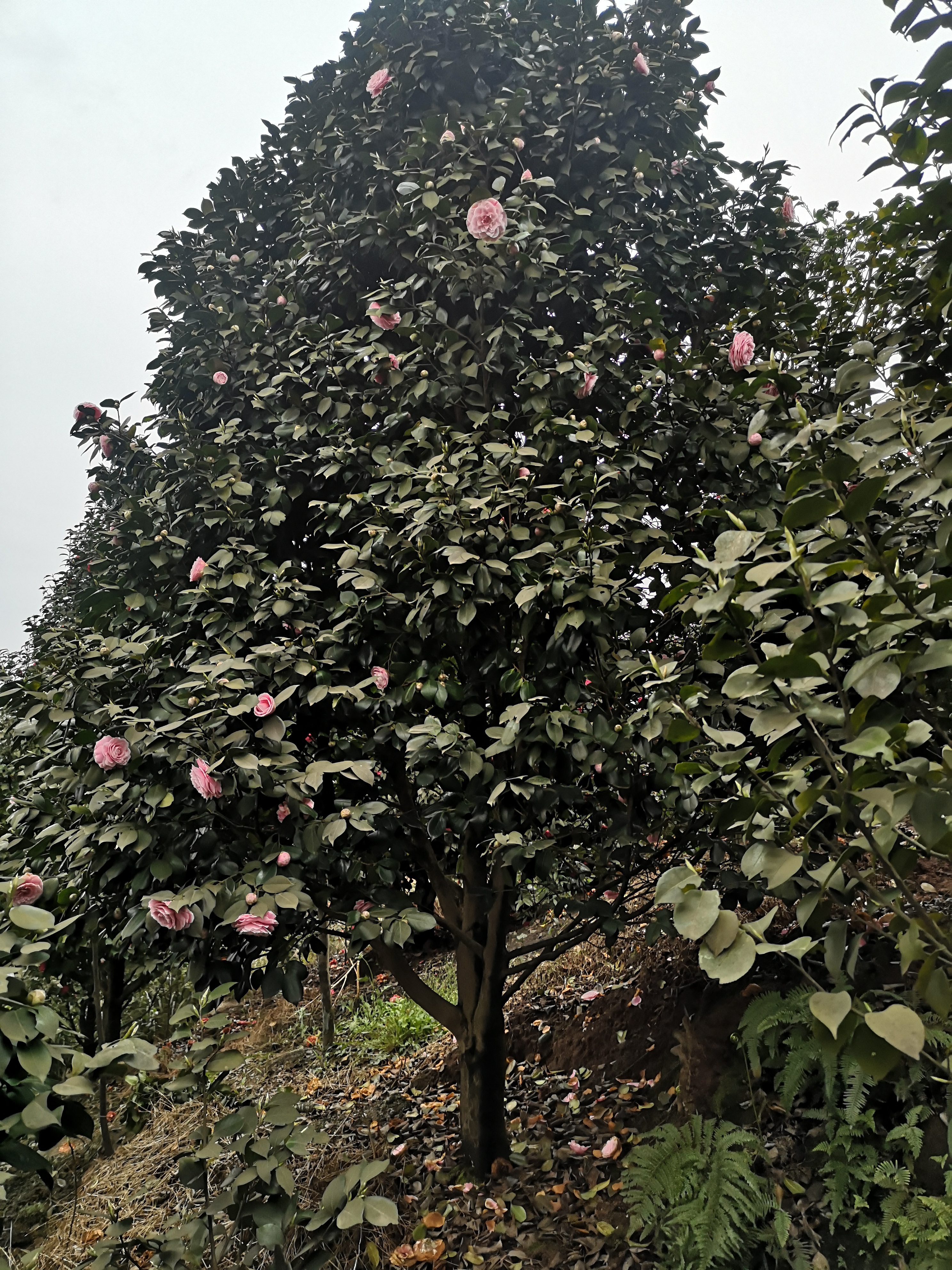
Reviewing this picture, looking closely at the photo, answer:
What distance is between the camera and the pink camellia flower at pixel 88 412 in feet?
8.44

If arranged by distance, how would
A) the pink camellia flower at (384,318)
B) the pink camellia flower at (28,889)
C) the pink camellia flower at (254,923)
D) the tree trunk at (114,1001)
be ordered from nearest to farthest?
the pink camellia flower at (28,889), the pink camellia flower at (254,923), the pink camellia flower at (384,318), the tree trunk at (114,1001)

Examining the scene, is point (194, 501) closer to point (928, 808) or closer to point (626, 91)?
point (626, 91)

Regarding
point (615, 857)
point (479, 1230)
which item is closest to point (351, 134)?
point (615, 857)

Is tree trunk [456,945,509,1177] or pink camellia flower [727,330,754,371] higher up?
pink camellia flower [727,330,754,371]

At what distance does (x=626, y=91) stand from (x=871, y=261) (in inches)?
61.6

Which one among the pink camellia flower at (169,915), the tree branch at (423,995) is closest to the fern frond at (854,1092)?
the tree branch at (423,995)

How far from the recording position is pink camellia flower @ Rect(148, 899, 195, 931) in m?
1.70

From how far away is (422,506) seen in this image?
6.57ft

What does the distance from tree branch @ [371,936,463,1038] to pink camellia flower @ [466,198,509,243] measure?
2.30 meters

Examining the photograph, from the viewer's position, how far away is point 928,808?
0.69 meters

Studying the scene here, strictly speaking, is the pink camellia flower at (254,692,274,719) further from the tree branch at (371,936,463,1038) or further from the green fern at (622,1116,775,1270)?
the green fern at (622,1116,775,1270)

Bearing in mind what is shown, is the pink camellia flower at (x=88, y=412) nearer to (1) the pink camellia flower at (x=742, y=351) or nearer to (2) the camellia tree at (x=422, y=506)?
(2) the camellia tree at (x=422, y=506)

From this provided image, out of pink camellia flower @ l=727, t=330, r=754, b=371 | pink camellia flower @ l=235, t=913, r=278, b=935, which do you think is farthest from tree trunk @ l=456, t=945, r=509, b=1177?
pink camellia flower @ l=727, t=330, r=754, b=371

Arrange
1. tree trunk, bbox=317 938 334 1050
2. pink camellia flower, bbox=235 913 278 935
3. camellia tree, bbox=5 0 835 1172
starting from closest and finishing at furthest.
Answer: pink camellia flower, bbox=235 913 278 935 → camellia tree, bbox=5 0 835 1172 → tree trunk, bbox=317 938 334 1050
